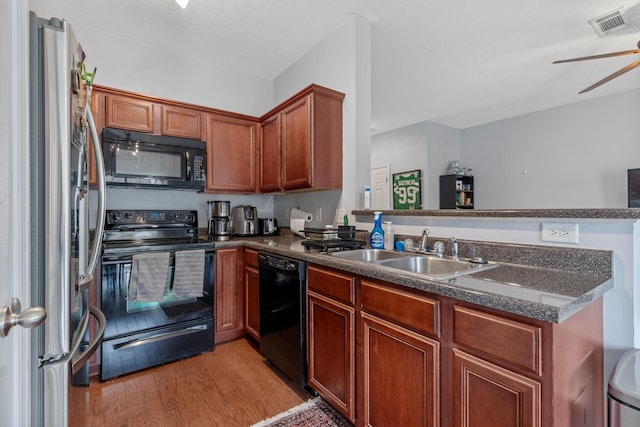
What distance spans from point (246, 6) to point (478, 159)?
4.80 meters

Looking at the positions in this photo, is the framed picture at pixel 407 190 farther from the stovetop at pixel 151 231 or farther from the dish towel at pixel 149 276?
the dish towel at pixel 149 276

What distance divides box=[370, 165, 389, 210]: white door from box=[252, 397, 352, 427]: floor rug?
457 centimetres

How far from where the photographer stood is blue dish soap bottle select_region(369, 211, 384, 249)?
2.00 m

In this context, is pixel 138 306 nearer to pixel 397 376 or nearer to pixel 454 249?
pixel 397 376

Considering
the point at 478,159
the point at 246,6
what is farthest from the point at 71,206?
the point at 478,159

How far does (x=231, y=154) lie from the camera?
9.68 feet

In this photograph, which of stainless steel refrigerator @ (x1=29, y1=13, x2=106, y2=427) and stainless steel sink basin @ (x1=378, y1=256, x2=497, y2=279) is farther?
stainless steel sink basin @ (x1=378, y1=256, x2=497, y2=279)

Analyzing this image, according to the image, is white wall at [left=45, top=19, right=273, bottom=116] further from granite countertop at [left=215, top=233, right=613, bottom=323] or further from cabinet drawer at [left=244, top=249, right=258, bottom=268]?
granite countertop at [left=215, top=233, right=613, bottom=323]

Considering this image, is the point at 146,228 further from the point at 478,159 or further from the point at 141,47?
the point at 478,159

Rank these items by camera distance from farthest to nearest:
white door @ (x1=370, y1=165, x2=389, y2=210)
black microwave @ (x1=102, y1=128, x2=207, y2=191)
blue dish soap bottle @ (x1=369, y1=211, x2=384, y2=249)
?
white door @ (x1=370, y1=165, x2=389, y2=210)
black microwave @ (x1=102, y1=128, x2=207, y2=191)
blue dish soap bottle @ (x1=369, y1=211, x2=384, y2=249)

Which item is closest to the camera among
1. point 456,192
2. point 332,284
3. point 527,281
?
point 527,281

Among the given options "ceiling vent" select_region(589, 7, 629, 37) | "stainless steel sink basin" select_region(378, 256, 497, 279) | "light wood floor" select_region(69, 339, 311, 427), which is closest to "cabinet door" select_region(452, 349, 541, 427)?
"stainless steel sink basin" select_region(378, 256, 497, 279)
